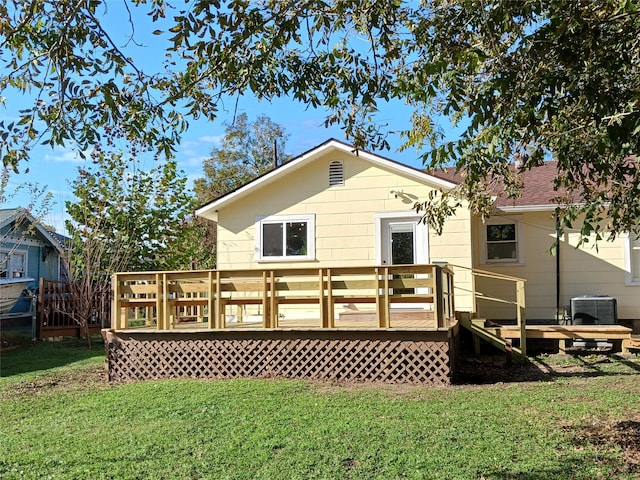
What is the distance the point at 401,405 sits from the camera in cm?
684

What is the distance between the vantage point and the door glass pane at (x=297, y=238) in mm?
Answer: 12195

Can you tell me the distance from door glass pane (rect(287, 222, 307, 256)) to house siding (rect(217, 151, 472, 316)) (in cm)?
25

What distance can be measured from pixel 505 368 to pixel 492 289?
3357 mm

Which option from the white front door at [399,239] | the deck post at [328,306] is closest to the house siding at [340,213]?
the white front door at [399,239]

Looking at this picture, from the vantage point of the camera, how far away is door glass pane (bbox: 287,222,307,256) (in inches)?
480

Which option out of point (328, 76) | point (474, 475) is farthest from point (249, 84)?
point (474, 475)

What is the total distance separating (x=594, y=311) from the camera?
450 inches

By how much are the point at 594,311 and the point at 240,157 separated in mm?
23940

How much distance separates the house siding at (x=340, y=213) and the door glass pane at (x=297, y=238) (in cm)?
25

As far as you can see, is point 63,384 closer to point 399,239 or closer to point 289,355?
point 289,355

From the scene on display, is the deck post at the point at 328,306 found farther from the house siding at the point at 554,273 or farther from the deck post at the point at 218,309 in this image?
the house siding at the point at 554,273

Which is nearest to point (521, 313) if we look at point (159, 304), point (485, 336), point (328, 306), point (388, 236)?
point (485, 336)

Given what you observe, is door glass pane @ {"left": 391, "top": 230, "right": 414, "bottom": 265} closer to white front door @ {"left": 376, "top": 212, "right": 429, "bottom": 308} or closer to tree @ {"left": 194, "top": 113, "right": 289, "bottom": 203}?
white front door @ {"left": 376, "top": 212, "right": 429, "bottom": 308}

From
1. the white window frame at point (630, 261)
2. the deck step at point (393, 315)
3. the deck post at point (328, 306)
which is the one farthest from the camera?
the white window frame at point (630, 261)
